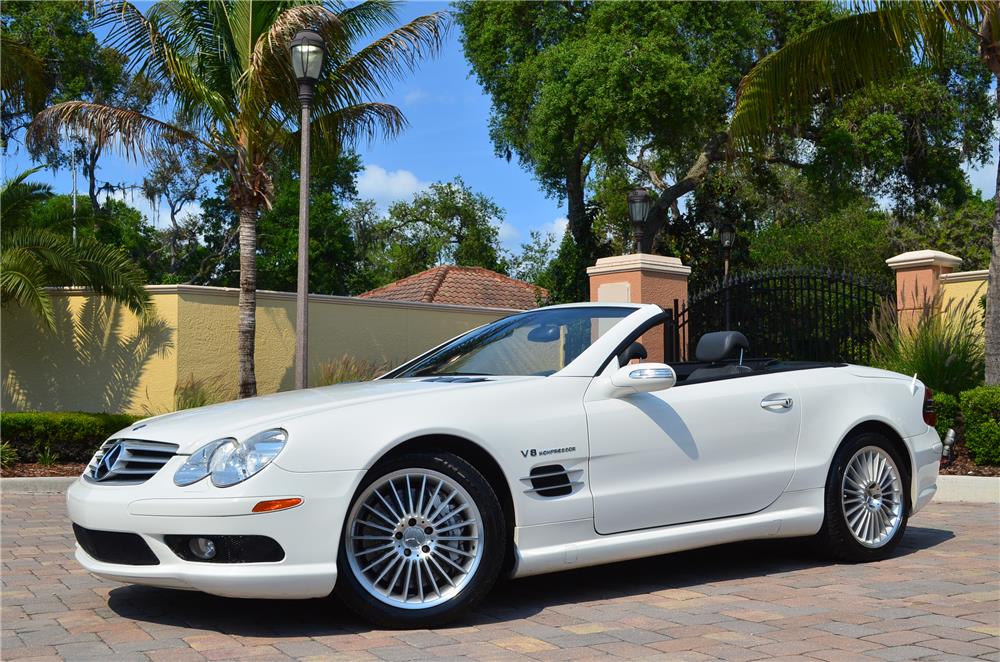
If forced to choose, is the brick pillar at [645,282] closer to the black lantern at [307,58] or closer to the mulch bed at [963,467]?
the mulch bed at [963,467]

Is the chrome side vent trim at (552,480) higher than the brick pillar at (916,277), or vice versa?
the brick pillar at (916,277)

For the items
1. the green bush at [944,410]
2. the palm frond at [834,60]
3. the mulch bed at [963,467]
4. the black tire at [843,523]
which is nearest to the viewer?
the black tire at [843,523]

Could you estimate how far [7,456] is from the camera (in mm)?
12492

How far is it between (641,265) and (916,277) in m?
3.71

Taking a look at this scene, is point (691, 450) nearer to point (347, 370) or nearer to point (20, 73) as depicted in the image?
point (347, 370)

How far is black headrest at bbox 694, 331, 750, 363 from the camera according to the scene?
6027 mm

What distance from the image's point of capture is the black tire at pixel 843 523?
6.21m

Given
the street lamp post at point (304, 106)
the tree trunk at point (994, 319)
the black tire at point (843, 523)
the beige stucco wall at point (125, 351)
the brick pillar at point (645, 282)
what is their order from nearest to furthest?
the black tire at point (843, 523) < the street lamp post at point (304, 106) < the tree trunk at point (994, 319) < the brick pillar at point (645, 282) < the beige stucco wall at point (125, 351)

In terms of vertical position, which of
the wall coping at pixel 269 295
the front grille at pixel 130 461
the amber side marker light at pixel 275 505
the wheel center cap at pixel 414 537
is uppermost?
the wall coping at pixel 269 295

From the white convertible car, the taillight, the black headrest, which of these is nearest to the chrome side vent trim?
the white convertible car

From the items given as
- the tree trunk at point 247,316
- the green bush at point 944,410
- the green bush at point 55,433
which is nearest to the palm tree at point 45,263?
the tree trunk at point 247,316

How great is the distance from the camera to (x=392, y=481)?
4.79m

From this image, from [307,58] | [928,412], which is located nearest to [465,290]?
[307,58]

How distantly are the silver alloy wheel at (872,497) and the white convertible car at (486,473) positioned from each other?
0.05 ft
